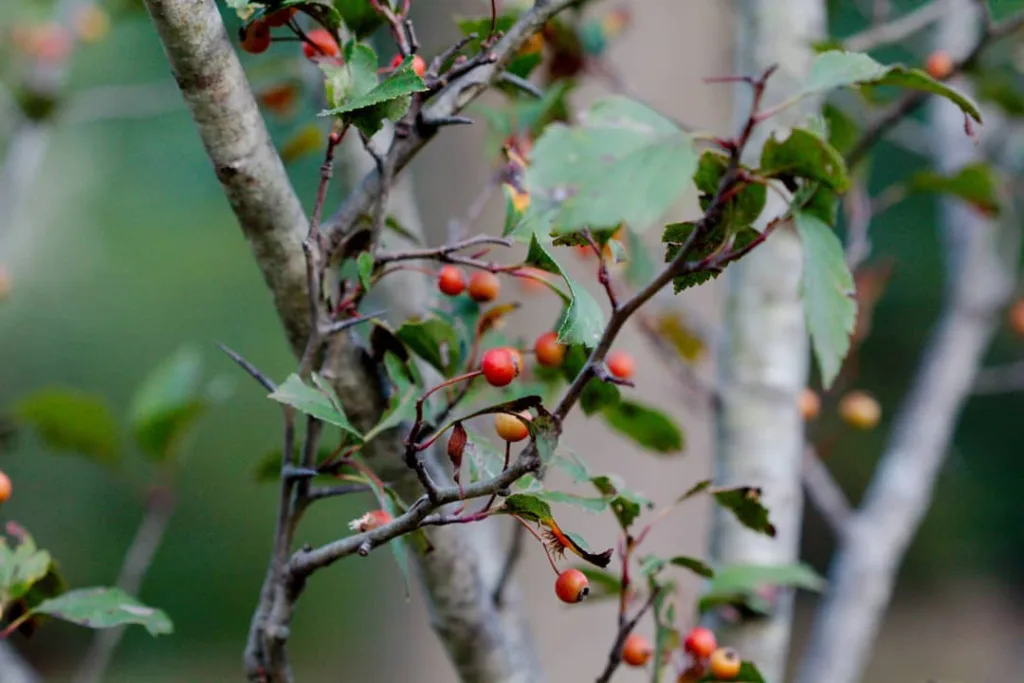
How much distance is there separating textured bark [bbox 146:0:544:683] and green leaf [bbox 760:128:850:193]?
0.15 metres

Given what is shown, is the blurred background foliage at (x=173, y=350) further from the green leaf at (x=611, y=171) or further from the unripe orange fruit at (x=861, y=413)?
the green leaf at (x=611, y=171)

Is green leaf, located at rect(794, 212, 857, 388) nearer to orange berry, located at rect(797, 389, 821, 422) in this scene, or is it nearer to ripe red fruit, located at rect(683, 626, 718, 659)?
ripe red fruit, located at rect(683, 626, 718, 659)

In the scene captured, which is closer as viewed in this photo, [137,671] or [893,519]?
[893,519]

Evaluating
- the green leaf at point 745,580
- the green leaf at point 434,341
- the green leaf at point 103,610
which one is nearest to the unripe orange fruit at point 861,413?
the green leaf at point 745,580

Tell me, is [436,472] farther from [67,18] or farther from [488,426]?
[67,18]

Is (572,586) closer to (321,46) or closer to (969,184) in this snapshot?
(321,46)

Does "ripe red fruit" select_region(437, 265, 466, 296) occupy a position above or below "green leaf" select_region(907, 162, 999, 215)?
Result: above

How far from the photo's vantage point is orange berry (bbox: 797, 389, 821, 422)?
0.80m

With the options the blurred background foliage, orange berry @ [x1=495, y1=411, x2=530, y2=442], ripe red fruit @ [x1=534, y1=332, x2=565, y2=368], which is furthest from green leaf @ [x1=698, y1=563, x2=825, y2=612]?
the blurred background foliage

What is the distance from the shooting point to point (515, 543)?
568 mm

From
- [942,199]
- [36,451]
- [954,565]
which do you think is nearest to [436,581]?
[942,199]

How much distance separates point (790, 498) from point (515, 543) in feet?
0.96

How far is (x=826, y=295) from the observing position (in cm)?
32

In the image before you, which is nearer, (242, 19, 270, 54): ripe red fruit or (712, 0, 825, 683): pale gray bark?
(242, 19, 270, 54): ripe red fruit
